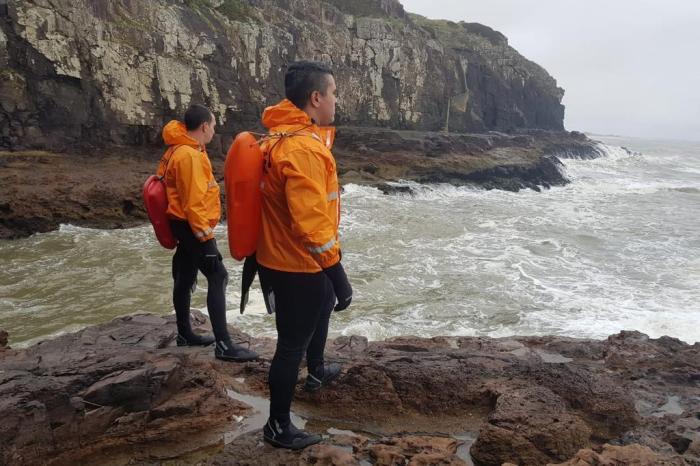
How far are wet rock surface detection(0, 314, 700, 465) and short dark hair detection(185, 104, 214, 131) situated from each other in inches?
70.7

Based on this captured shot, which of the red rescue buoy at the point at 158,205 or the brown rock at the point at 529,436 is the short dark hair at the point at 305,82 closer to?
the red rescue buoy at the point at 158,205

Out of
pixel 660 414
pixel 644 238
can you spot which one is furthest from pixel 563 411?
pixel 644 238

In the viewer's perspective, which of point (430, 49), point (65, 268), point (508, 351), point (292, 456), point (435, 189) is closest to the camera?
point (292, 456)

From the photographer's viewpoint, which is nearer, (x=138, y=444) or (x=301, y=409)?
(x=138, y=444)

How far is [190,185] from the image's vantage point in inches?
148

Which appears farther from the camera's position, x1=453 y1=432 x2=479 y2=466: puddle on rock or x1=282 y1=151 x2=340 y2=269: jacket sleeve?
x1=453 y1=432 x2=479 y2=466: puddle on rock

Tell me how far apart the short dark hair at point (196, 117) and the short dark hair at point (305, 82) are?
157cm

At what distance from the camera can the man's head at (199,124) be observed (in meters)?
4.00

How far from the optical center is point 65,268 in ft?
32.1

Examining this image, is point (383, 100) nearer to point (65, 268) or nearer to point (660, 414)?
point (65, 268)

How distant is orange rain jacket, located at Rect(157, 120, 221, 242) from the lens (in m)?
3.76

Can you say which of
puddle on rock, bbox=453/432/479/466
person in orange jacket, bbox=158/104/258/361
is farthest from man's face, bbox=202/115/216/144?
puddle on rock, bbox=453/432/479/466

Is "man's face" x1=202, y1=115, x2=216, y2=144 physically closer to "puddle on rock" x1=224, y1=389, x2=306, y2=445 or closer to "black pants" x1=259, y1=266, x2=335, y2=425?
"black pants" x1=259, y1=266, x2=335, y2=425

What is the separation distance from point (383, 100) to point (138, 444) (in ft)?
109
